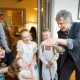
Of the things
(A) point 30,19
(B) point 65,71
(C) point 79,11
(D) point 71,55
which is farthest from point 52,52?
(A) point 30,19

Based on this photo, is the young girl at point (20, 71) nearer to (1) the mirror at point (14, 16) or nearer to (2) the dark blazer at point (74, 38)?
(2) the dark blazer at point (74, 38)

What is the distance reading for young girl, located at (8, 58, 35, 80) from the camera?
6.60 feet

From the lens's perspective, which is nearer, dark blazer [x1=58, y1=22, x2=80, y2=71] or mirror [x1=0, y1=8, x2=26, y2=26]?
dark blazer [x1=58, y1=22, x2=80, y2=71]

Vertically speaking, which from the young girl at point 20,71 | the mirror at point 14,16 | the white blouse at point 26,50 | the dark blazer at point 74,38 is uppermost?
the mirror at point 14,16

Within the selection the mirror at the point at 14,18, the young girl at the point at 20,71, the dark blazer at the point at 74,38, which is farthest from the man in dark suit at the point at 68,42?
the mirror at the point at 14,18

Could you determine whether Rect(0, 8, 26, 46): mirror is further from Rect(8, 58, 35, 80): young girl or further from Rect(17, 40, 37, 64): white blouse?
Rect(8, 58, 35, 80): young girl

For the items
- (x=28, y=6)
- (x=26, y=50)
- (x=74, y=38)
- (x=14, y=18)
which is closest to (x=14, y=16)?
(x=14, y=18)

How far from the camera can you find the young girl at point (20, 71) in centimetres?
201

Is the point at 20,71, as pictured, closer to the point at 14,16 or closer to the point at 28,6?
the point at 28,6

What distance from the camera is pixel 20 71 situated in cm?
208

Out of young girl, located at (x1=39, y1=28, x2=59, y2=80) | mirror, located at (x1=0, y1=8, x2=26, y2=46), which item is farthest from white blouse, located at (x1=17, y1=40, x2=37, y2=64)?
mirror, located at (x1=0, y1=8, x2=26, y2=46)

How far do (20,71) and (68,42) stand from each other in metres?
0.82

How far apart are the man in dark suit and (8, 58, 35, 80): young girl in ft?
1.30

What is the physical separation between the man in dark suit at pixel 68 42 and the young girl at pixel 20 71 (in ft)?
1.30
